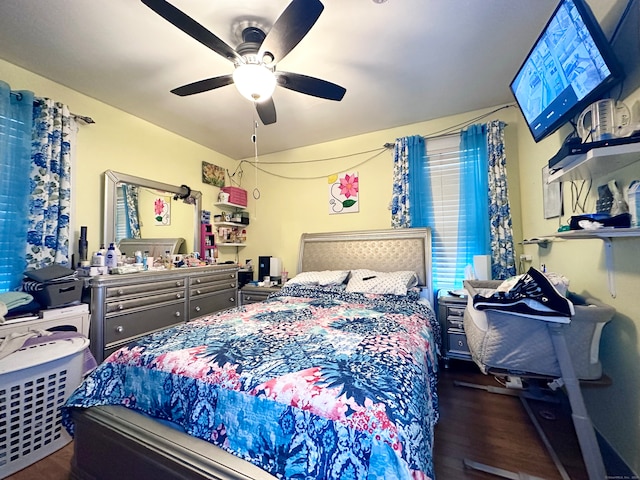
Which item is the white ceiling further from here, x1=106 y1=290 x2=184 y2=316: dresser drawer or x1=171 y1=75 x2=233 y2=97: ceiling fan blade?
x1=106 y1=290 x2=184 y2=316: dresser drawer

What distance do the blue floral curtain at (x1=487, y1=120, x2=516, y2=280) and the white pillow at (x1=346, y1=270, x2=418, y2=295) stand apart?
0.83 metres

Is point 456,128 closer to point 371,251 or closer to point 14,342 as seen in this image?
point 371,251

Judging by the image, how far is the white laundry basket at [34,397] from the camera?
1.48 metres

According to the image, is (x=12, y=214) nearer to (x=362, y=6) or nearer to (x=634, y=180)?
(x=362, y=6)

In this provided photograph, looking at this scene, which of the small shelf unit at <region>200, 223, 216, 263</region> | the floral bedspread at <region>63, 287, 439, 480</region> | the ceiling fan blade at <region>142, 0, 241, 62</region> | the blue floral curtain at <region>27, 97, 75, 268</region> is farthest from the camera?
the small shelf unit at <region>200, 223, 216, 263</region>

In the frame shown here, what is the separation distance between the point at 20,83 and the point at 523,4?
373 centimetres

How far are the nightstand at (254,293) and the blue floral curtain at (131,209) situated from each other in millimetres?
1427

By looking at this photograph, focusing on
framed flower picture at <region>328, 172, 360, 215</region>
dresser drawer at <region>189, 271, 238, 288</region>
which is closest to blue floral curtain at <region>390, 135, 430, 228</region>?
framed flower picture at <region>328, 172, 360, 215</region>

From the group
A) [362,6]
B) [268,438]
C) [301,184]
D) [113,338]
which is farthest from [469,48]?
[113,338]

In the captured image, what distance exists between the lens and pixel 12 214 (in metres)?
2.09

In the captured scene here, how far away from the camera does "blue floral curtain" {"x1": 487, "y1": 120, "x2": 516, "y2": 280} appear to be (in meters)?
2.69

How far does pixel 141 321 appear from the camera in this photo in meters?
2.53

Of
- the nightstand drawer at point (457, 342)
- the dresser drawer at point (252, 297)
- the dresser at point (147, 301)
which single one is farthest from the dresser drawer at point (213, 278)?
the nightstand drawer at point (457, 342)

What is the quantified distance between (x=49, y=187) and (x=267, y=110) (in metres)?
1.95
